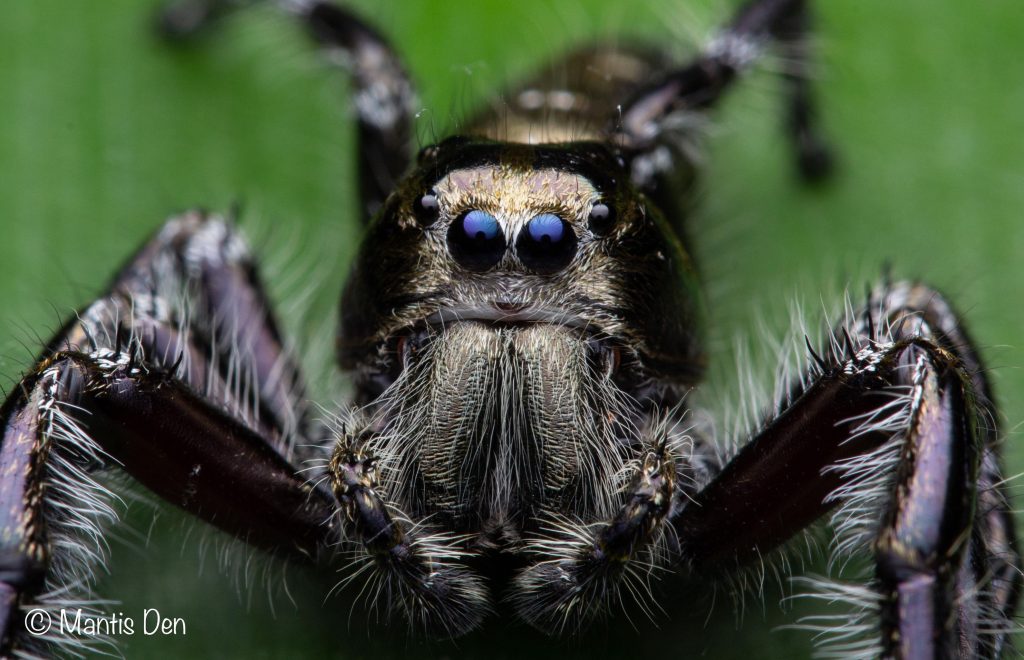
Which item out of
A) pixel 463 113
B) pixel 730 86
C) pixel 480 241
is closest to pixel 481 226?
pixel 480 241

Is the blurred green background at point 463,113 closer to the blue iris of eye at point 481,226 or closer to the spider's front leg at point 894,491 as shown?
the spider's front leg at point 894,491

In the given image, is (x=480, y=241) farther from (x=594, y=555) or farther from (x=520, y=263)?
(x=594, y=555)

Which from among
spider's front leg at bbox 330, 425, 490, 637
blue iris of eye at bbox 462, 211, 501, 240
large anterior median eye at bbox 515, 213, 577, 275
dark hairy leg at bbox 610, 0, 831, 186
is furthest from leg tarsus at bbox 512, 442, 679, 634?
dark hairy leg at bbox 610, 0, 831, 186

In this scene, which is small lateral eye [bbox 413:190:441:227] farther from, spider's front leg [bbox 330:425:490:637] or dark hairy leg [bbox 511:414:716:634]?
dark hairy leg [bbox 511:414:716:634]

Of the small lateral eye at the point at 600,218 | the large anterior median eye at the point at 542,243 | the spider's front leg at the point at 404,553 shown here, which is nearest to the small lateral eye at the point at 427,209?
the large anterior median eye at the point at 542,243

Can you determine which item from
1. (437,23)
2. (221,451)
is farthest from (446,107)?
(221,451)

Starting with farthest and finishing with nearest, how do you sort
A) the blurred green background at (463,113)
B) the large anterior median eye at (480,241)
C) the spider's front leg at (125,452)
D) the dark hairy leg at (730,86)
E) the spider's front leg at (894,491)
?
the blurred green background at (463,113)
the dark hairy leg at (730,86)
the large anterior median eye at (480,241)
the spider's front leg at (125,452)
the spider's front leg at (894,491)
